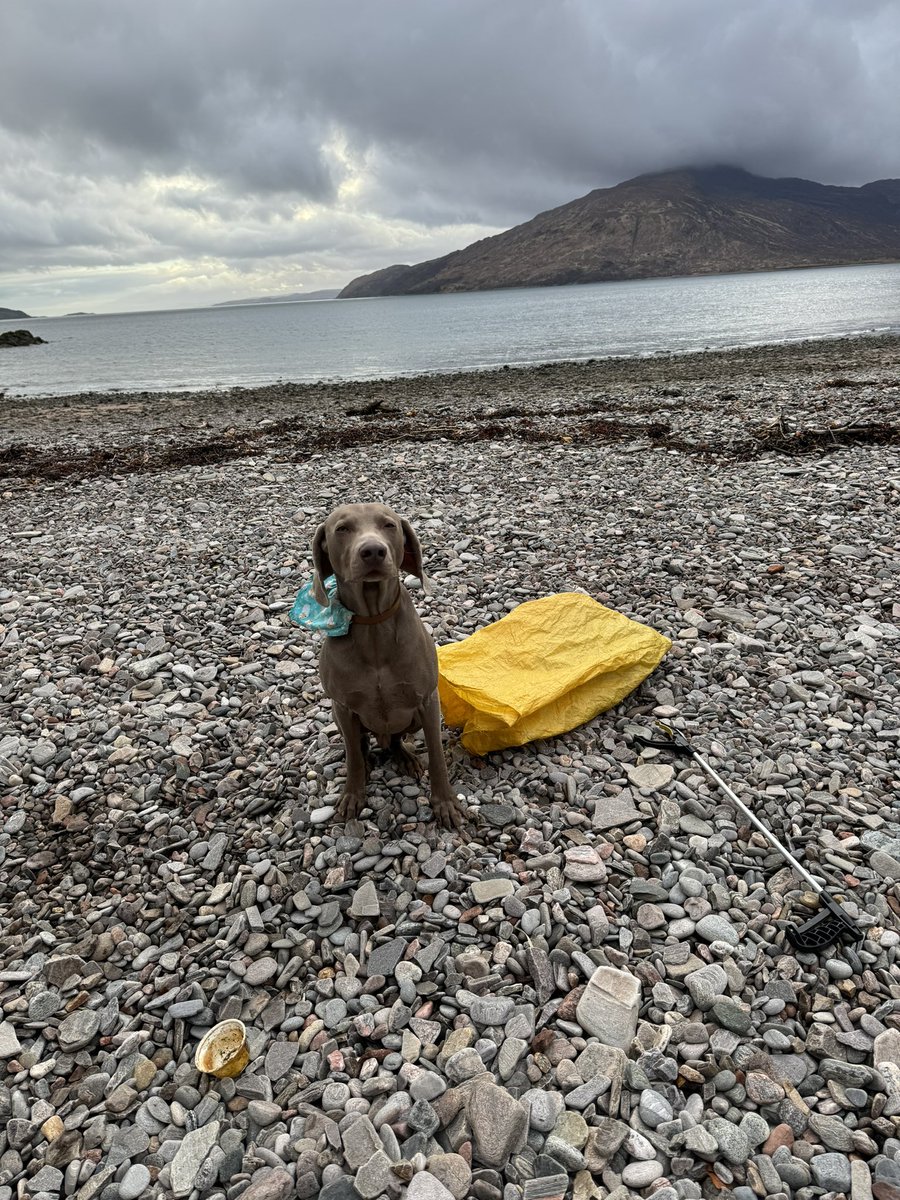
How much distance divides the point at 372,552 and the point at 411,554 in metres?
0.67

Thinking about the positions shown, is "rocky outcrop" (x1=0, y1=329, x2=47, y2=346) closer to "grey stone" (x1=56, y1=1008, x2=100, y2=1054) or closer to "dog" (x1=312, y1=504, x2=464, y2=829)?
"dog" (x1=312, y1=504, x2=464, y2=829)

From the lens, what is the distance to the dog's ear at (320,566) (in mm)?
3674

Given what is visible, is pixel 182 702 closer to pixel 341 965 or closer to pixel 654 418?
pixel 341 965

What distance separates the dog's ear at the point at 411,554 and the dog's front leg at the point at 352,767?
0.91 meters

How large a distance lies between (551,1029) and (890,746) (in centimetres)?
300

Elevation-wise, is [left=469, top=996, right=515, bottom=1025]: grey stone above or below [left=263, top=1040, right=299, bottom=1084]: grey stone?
above

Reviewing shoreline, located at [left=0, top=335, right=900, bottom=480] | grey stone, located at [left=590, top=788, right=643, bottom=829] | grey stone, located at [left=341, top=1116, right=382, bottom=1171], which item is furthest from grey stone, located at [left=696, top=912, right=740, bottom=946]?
shoreline, located at [left=0, top=335, right=900, bottom=480]

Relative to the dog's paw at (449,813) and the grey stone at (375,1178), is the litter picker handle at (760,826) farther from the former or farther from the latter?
the grey stone at (375,1178)

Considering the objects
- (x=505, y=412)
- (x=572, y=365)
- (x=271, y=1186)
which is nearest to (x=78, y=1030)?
(x=271, y=1186)

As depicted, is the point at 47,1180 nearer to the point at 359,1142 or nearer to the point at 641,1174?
the point at 359,1142

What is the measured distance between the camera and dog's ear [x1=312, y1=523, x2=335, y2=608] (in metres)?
3.67

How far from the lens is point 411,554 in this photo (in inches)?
159

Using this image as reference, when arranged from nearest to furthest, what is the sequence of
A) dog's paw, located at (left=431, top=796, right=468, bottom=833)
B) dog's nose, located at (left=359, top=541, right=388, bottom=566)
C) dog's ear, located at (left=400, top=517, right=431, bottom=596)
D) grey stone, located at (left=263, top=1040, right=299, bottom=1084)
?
grey stone, located at (left=263, top=1040, right=299, bottom=1084), dog's nose, located at (left=359, top=541, right=388, bottom=566), dog's ear, located at (left=400, top=517, right=431, bottom=596), dog's paw, located at (left=431, top=796, right=468, bottom=833)

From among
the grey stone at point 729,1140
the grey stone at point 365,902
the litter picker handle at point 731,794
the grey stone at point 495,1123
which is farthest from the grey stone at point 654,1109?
the grey stone at point 365,902
